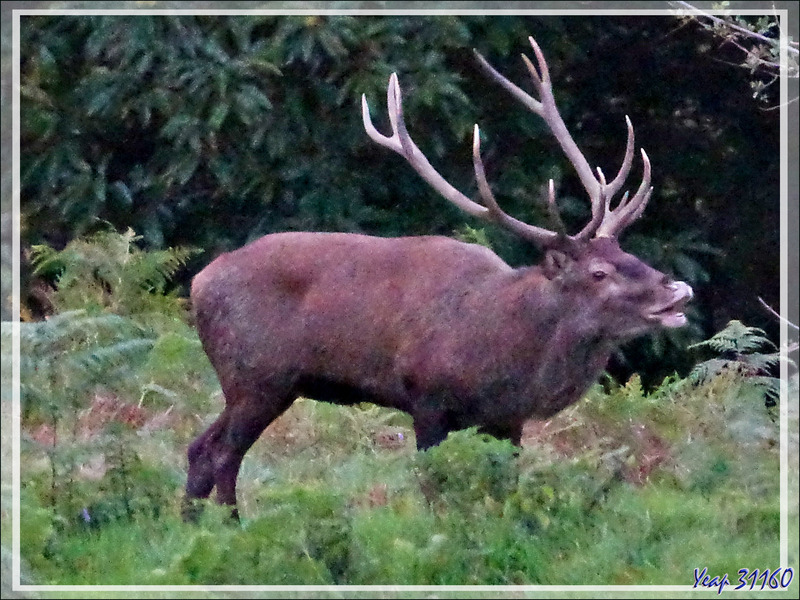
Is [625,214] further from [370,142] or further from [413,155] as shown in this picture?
[370,142]

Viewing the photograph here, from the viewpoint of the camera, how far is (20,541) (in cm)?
487

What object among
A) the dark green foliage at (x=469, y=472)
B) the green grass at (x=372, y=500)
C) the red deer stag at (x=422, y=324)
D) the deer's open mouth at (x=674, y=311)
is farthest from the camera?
the red deer stag at (x=422, y=324)

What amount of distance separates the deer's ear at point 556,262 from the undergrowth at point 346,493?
79 cm

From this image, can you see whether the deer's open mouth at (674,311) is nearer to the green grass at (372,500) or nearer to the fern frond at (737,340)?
the green grass at (372,500)

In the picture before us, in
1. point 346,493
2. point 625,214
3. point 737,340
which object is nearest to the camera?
point 346,493

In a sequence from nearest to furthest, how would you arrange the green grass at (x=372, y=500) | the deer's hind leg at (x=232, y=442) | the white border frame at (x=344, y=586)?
the white border frame at (x=344, y=586), the green grass at (x=372, y=500), the deer's hind leg at (x=232, y=442)

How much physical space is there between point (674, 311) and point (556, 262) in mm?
559

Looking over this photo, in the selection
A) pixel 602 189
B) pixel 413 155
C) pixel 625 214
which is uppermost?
pixel 413 155

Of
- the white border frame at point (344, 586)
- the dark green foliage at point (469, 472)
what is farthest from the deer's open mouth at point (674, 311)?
the dark green foliage at point (469, 472)

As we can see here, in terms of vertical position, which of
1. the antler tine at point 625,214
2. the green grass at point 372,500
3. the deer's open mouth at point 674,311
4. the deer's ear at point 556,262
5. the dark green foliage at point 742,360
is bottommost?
the green grass at point 372,500

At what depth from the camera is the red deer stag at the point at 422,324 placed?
5.44 m

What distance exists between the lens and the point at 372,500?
527cm

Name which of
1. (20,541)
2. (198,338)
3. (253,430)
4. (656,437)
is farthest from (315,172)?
(20,541)

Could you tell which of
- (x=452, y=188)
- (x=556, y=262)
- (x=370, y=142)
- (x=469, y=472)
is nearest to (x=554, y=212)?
(x=556, y=262)
